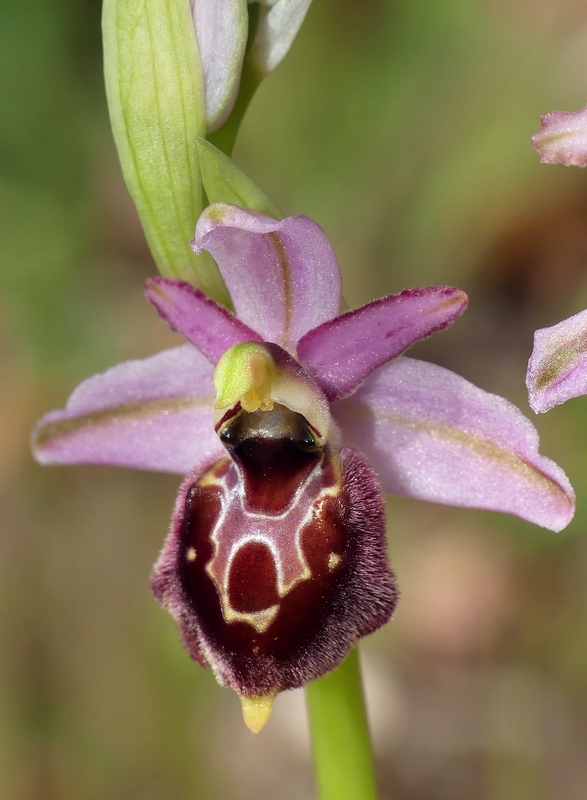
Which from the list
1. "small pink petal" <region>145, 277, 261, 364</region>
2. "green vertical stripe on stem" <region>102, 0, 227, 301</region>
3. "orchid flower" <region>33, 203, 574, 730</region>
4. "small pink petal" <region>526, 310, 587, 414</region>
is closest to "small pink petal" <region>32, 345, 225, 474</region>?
"orchid flower" <region>33, 203, 574, 730</region>

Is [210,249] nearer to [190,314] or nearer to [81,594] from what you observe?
[190,314]

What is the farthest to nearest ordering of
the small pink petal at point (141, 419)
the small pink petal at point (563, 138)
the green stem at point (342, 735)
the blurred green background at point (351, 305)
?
the blurred green background at point (351, 305), the small pink petal at point (141, 419), the green stem at point (342, 735), the small pink petal at point (563, 138)

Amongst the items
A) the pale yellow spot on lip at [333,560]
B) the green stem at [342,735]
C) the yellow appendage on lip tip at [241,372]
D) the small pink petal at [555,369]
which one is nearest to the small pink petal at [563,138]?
the small pink petal at [555,369]

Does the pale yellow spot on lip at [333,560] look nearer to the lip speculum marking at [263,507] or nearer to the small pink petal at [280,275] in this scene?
the lip speculum marking at [263,507]

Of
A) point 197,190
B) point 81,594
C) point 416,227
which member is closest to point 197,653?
point 197,190

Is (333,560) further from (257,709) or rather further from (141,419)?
(141,419)

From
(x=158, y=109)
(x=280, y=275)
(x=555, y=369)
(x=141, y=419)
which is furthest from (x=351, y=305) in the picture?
(x=555, y=369)
